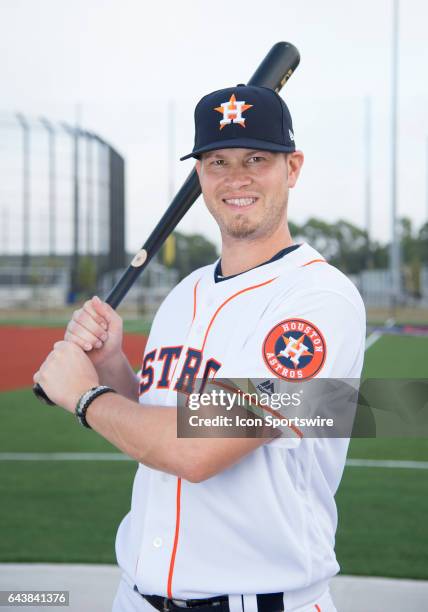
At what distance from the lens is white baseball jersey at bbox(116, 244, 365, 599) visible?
1.65 metres

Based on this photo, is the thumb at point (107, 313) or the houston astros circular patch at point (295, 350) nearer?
the houston astros circular patch at point (295, 350)

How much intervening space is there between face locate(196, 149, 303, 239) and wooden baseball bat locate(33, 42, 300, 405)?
1.98 feet

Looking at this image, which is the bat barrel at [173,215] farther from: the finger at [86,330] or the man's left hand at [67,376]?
the man's left hand at [67,376]

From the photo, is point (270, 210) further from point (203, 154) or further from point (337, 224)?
point (337, 224)

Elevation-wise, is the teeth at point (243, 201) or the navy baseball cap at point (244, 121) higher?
the navy baseball cap at point (244, 121)

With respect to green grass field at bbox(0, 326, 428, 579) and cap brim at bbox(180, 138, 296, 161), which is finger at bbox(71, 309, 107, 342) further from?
green grass field at bbox(0, 326, 428, 579)

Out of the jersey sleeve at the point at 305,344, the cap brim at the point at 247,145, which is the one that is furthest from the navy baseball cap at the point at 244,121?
the jersey sleeve at the point at 305,344

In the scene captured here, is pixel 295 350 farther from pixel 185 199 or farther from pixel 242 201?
pixel 185 199

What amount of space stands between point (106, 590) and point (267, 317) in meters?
2.37

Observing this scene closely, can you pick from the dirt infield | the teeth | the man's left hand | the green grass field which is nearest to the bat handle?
the man's left hand

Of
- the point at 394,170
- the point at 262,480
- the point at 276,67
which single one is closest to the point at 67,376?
the point at 262,480

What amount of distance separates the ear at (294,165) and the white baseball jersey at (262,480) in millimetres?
200

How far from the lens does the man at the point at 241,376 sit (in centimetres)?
163

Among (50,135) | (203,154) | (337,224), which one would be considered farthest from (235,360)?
(337,224)
